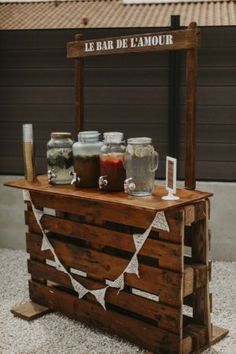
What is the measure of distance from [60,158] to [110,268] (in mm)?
762

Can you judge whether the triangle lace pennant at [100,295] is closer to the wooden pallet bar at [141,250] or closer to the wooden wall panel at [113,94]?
the wooden pallet bar at [141,250]

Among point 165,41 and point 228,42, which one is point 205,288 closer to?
point 165,41

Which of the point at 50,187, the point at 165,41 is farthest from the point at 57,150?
the point at 165,41

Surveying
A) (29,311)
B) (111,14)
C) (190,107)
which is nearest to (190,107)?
(190,107)

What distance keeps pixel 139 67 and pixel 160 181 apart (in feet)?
3.53

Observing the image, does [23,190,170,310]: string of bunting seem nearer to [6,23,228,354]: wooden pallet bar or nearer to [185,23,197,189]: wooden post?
[6,23,228,354]: wooden pallet bar

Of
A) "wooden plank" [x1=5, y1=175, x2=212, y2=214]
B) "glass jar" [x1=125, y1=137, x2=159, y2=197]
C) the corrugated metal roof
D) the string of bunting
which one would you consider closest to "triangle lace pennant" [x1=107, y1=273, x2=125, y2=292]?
the string of bunting

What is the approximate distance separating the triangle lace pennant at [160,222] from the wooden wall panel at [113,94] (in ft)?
7.16

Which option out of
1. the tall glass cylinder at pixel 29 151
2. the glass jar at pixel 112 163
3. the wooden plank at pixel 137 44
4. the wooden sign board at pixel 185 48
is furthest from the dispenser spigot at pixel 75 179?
the wooden plank at pixel 137 44

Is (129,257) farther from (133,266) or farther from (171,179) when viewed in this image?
(171,179)

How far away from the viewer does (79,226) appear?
10.9ft

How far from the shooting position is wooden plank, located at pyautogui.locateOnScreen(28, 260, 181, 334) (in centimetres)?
293

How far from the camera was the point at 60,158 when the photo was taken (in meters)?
3.39

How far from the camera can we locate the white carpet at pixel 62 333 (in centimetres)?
318
